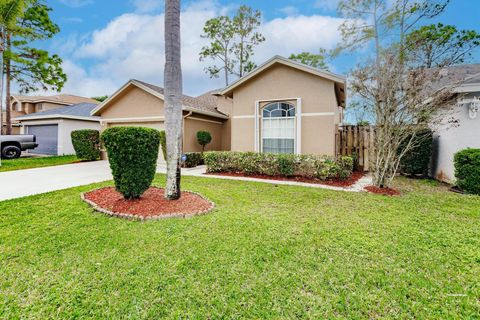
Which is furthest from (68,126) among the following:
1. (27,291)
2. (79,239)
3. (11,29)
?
(27,291)

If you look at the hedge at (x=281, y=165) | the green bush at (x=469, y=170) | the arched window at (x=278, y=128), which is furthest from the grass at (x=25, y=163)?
the green bush at (x=469, y=170)

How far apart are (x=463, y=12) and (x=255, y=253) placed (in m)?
22.3

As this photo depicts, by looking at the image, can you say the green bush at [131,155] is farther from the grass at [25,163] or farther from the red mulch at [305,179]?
the grass at [25,163]

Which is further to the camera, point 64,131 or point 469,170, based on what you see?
point 64,131

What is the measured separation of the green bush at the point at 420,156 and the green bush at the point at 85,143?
1741 centimetres

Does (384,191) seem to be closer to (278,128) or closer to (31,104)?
(278,128)

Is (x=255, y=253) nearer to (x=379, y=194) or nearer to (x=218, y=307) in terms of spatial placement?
(x=218, y=307)

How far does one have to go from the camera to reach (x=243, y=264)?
3.23 m

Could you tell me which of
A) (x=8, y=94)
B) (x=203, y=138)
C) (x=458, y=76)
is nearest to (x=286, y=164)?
(x=203, y=138)

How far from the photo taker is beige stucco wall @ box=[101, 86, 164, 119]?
1484cm

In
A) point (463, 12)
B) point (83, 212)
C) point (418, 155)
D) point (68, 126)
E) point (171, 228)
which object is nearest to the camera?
point (171, 228)

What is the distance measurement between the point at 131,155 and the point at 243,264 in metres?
3.55

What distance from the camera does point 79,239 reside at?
13.1 feet

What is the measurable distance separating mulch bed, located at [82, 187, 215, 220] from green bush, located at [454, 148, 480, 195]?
799 centimetres
